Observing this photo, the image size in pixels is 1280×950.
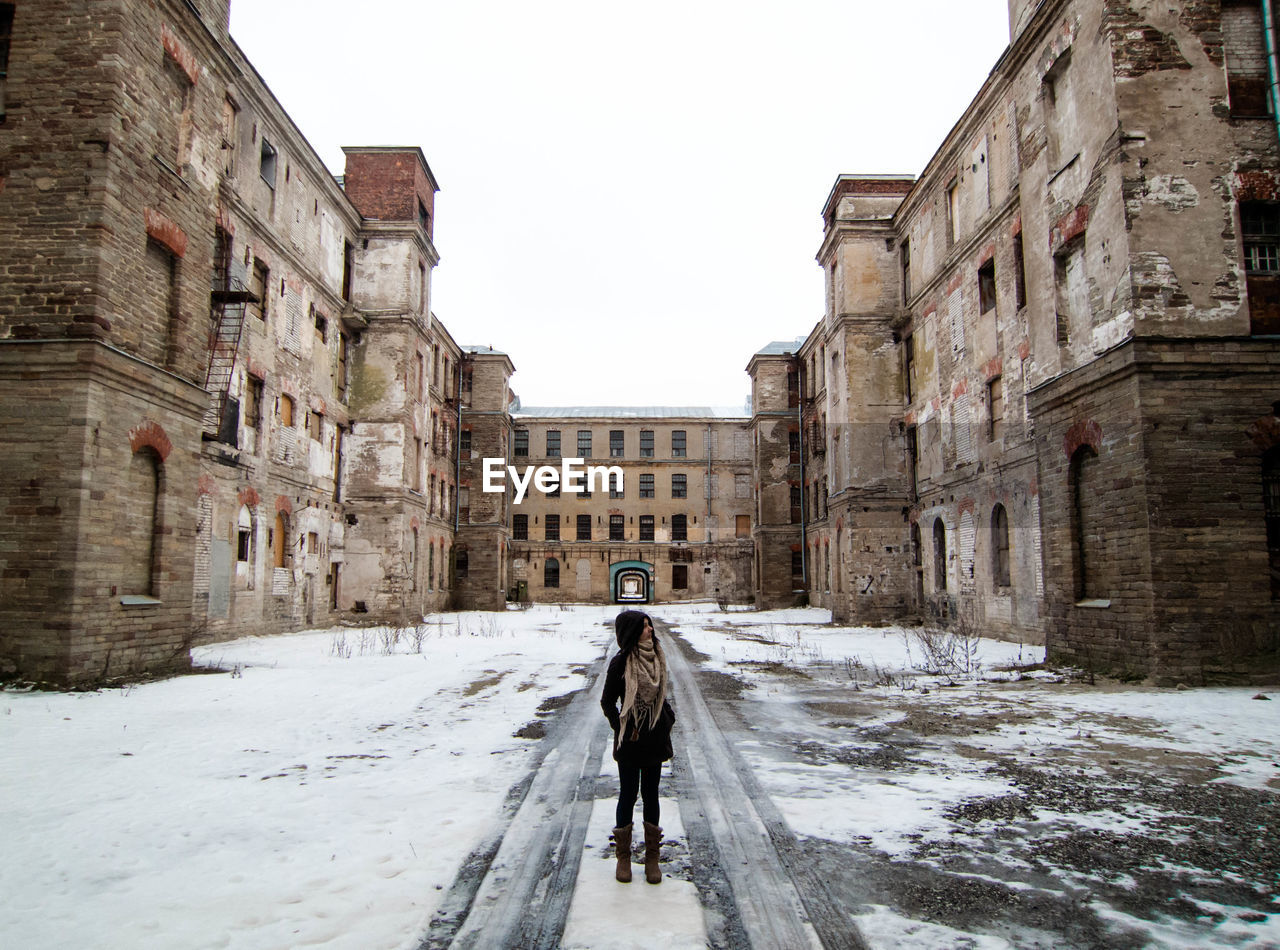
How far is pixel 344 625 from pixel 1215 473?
2326cm

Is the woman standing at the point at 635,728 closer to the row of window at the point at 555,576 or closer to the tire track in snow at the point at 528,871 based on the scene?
the tire track in snow at the point at 528,871

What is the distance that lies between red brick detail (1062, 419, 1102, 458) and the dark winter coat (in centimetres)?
1040

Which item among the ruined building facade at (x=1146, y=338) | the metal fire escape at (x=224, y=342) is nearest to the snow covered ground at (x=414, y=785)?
the ruined building facade at (x=1146, y=338)

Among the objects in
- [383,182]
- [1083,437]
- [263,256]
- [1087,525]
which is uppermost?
[383,182]

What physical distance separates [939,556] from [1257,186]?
13.5 meters

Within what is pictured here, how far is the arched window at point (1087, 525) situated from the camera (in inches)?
490

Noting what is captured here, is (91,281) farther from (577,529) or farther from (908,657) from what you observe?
(577,529)

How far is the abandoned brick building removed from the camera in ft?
35.9

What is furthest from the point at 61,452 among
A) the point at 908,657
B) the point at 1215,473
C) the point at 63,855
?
the point at 1215,473

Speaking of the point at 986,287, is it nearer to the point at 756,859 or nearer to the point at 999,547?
the point at 999,547

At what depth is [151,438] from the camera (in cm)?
1194

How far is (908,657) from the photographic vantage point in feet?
52.4

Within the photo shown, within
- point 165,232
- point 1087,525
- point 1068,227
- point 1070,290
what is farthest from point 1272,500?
point 165,232

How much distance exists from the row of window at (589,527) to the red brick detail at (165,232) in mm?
36675
